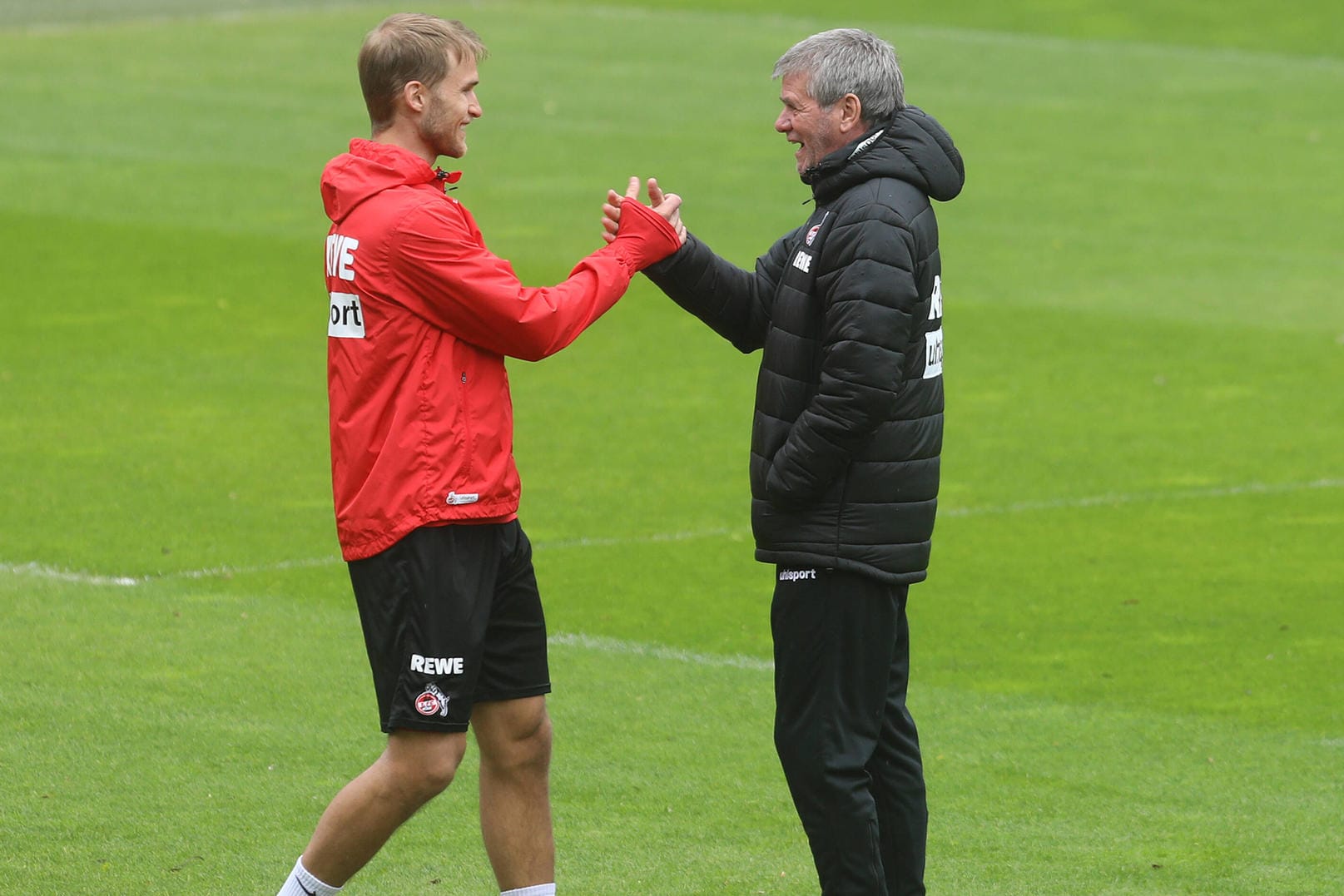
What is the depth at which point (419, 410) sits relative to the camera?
16.4ft

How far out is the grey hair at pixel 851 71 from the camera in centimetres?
518

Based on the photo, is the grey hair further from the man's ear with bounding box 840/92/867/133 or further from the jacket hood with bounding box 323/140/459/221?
the jacket hood with bounding box 323/140/459/221

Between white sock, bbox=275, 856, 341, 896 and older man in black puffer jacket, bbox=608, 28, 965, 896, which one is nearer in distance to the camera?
older man in black puffer jacket, bbox=608, 28, 965, 896

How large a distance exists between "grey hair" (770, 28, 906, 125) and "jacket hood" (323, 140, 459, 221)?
0.90 meters

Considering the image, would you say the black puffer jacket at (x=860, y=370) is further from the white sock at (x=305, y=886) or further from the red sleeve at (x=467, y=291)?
the white sock at (x=305, y=886)

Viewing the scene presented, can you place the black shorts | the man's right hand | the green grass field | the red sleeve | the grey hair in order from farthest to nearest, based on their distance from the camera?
the green grass field → the man's right hand → the grey hair → the black shorts → the red sleeve

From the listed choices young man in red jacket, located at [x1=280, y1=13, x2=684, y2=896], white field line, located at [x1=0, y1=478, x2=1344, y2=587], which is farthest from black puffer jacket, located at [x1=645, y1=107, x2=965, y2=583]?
white field line, located at [x1=0, y1=478, x2=1344, y2=587]

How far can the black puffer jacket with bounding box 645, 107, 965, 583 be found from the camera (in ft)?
16.5

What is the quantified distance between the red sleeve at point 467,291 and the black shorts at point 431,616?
0.45 metres

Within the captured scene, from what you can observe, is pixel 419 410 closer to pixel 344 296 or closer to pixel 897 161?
pixel 344 296

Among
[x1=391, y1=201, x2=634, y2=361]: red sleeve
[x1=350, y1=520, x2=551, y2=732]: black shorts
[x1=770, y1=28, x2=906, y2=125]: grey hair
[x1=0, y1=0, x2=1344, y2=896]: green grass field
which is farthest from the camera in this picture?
[x1=0, y1=0, x2=1344, y2=896]: green grass field

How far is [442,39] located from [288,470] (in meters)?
6.39

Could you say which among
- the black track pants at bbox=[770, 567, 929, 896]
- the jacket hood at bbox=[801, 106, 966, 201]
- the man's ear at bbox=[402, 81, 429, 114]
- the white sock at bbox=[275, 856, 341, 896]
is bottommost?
the white sock at bbox=[275, 856, 341, 896]

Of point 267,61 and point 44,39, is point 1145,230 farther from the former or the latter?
point 44,39
